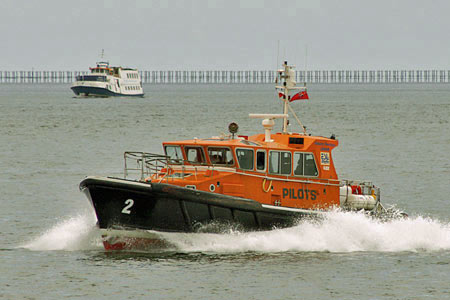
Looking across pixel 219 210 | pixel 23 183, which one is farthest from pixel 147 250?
pixel 23 183

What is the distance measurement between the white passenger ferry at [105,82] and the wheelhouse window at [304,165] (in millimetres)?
119103

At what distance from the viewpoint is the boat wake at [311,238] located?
22266mm

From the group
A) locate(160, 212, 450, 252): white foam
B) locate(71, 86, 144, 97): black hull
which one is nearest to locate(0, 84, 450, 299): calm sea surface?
locate(160, 212, 450, 252): white foam

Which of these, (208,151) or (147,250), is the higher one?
(208,151)

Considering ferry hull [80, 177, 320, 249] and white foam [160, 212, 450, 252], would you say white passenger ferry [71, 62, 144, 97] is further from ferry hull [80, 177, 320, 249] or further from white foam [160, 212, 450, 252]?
ferry hull [80, 177, 320, 249]

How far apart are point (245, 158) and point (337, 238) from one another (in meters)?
3.54

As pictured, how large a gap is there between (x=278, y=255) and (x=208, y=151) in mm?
3343

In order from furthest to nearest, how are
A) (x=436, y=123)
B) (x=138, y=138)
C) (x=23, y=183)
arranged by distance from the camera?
(x=436, y=123), (x=138, y=138), (x=23, y=183)

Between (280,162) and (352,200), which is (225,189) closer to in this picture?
(280,162)

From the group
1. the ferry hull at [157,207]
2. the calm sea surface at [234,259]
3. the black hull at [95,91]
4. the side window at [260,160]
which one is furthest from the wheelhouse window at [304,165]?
the black hull at [95,91]

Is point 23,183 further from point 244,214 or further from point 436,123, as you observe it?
point 436,123

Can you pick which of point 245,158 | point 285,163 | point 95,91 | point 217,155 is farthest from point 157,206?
point 95,91

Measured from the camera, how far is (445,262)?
2258cm

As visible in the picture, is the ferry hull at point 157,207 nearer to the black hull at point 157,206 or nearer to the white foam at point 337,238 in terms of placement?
the black hull at point 157,206
